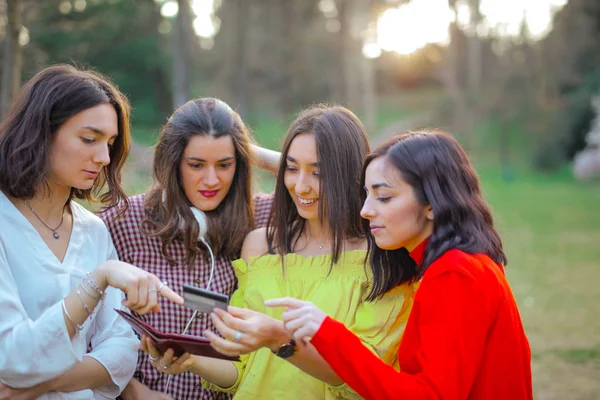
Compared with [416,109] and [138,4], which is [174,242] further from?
[416,109]

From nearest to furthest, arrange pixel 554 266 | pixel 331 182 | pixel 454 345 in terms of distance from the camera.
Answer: pixel 454 345 < pixel 331 182 < pixel 554 266

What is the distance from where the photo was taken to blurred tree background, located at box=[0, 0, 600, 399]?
8.71 meters

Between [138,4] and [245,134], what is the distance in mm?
19816

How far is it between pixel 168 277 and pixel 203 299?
107 centimetres

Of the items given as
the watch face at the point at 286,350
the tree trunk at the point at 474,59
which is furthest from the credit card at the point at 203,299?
the tree trunk at the point at 474,59

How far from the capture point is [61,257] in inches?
115

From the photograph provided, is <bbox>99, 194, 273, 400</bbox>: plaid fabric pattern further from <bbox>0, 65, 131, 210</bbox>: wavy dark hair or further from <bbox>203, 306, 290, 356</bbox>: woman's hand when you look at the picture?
<bbox>203, 306, 290, 356</bbox>: woman's hand

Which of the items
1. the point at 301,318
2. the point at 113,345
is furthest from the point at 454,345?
the point at 113,345

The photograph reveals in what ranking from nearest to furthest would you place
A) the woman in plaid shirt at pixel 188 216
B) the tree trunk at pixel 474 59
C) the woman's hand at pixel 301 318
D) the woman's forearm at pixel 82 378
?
the woman's hand at pixel 301 318 < the woman's forearm at pixel 82 378 < the woman in plaid shirt at pixel 188 216 < the tree trunk at pixel 474 59

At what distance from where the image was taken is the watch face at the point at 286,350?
8.84 ft

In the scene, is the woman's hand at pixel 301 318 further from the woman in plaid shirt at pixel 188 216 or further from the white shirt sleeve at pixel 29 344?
the woman in plaid shirt at pixel 188 216

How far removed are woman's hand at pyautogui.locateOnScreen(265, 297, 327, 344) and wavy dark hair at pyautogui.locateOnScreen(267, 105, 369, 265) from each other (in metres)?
0.86

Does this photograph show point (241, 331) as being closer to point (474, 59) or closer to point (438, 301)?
point (438, 301)

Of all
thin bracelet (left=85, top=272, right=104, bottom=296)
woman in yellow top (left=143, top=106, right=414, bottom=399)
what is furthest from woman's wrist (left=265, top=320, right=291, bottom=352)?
thin bracelet (left=85, top=272, right=104, bottom=296)
